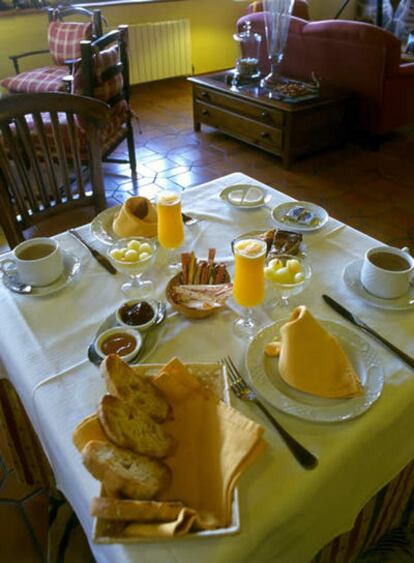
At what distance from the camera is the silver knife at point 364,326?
2.53 ft

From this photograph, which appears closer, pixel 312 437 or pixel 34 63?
pixel 312 437

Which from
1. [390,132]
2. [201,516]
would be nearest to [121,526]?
[201,516]

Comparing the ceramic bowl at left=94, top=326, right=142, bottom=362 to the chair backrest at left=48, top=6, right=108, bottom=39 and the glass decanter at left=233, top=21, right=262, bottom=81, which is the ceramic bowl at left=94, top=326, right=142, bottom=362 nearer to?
the glass decanter at left=233, top=21, right=262, bottom=81

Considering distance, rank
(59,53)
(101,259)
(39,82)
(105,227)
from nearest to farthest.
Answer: (101,259) < (105,227) < (39,82) < (59,53)

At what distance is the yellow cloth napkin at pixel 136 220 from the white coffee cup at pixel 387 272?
1.59ft

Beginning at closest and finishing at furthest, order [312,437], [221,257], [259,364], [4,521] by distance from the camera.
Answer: [312,437]
[259,364]
[221,257]
[4,521]

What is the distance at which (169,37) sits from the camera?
15.3 ft

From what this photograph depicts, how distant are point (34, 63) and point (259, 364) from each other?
14.4 feet

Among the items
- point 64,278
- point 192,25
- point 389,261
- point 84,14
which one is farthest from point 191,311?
point 192,25

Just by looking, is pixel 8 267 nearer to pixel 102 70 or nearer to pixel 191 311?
pixel 191 311

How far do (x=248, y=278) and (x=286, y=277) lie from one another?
0.10m

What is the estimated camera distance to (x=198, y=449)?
2.06 feet

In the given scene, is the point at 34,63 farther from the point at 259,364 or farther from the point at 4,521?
the point at 259,364

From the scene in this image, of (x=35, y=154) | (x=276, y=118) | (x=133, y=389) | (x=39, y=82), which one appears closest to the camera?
(x=133, y=389)
